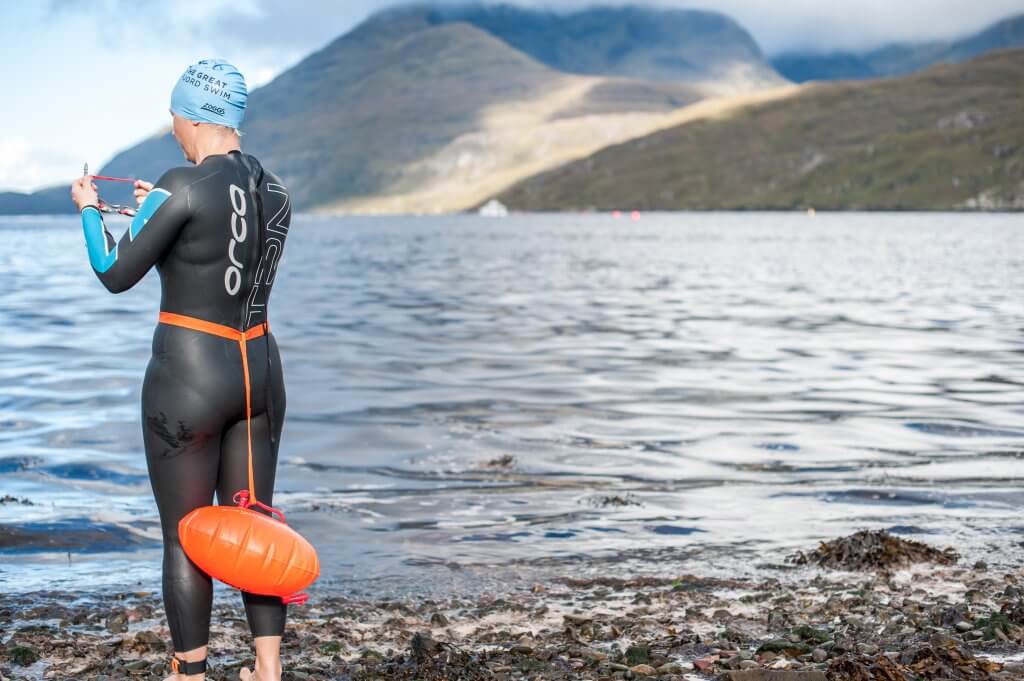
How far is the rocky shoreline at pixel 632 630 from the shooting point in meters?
7.86

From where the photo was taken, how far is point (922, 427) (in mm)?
19297

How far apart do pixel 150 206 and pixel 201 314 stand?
634 mm

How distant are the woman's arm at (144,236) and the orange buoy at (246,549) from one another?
1308 mm

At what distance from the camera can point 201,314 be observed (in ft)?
21.2

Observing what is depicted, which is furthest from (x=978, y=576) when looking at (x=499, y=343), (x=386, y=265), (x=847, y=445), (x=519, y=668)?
(x=386, y=265)

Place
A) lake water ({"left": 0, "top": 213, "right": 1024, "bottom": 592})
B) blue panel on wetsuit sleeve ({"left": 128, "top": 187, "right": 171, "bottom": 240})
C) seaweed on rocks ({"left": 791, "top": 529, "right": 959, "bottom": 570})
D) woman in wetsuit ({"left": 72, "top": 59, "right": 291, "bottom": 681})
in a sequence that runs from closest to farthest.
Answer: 1. blue panel on wetsuit sleeve ({"left": 128, "top": 187, "right": 171, "bottom": 240})
2. woman in wetsuit ({"left": 72, "top": 59, "right": 291, "bottom": 681})
3. seaweed on rocks ({"left": 791, "top": 529, "right": 959, "bottom": 570})
4. lake water ({"left": 0, "top": 213, "right": 1024, "bottom": 592})

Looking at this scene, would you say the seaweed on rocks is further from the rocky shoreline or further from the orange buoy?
the orange buoy

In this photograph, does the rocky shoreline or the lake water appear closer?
the rocky shoreline

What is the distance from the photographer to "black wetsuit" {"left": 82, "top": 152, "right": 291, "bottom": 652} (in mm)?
6301

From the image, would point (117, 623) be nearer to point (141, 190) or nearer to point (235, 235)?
point (141, 190)

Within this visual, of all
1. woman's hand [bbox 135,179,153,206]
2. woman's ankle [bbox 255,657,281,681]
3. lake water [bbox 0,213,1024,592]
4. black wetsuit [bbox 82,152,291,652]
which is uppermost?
woman's hand [bbox 135,179,153,206]

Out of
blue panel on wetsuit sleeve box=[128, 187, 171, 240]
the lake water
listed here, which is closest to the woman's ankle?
blue panel on wetsuit sleeve box=[128, 187, 171, 240]

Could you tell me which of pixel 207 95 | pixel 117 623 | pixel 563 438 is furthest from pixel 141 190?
pixel 563 438

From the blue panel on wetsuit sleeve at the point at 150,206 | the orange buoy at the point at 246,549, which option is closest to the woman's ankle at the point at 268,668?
the orange buoy at the point at 246,549
